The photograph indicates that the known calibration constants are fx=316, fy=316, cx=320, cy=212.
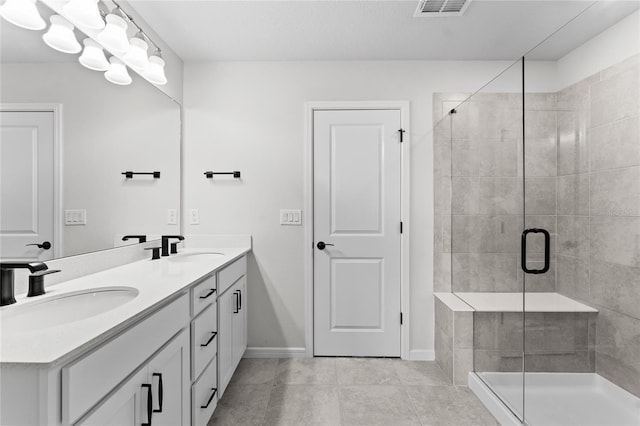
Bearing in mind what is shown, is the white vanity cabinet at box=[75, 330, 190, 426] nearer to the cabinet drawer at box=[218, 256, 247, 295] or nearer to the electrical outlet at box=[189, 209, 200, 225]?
the cabinet drawer at box=[218, 256, 247, 295]

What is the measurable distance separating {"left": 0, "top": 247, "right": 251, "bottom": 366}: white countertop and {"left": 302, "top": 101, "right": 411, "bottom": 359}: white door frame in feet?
2.73

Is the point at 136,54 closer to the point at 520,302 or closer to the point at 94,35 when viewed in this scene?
the point at 94,35

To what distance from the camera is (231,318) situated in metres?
2.05

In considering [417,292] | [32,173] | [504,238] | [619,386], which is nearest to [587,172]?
[504,238]

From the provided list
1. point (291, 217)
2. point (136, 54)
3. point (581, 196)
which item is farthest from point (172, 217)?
point (581, 196)

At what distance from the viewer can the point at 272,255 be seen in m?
2.60

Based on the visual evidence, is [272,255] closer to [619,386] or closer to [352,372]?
[352,372]

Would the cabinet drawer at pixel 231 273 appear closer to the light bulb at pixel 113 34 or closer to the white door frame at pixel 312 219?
the white door frame at pixel 312 219

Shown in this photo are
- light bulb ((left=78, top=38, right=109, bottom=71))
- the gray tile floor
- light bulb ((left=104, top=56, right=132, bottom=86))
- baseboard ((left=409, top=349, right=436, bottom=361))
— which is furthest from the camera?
baseboard ((left=409, top=349, right=436, bottom=361))

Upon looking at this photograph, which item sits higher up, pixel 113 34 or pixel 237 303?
pixel 113 34

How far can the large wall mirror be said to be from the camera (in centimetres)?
121

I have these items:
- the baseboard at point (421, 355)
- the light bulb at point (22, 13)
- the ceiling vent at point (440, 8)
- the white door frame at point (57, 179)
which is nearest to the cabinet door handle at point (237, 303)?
the white door frame at point (57, 179)

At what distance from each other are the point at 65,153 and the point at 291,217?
4.96ft

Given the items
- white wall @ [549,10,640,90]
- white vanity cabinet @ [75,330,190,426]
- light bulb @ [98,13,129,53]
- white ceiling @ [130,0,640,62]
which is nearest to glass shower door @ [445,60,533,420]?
white wall @ [549,10,640,90]
